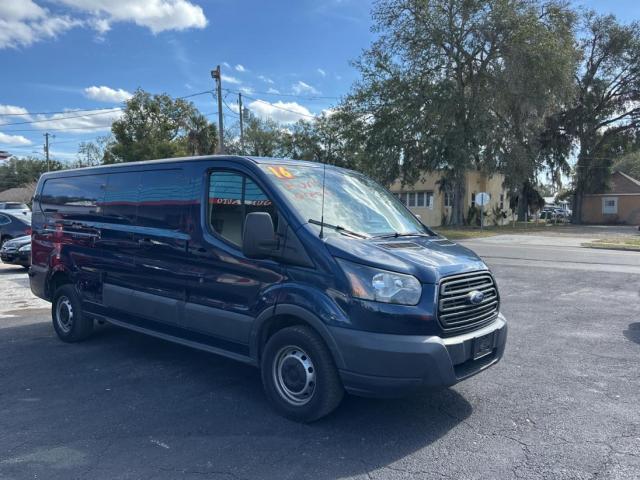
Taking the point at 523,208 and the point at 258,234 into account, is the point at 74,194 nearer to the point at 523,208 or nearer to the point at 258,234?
the point at 258,234

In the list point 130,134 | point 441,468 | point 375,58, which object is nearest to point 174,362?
point 441,468

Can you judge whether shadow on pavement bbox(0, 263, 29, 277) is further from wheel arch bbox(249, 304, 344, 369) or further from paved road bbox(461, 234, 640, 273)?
paved road bbox(461, 234, 640, 273)

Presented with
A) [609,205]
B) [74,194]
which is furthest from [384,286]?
[609,205]

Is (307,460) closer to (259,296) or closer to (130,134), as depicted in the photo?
(259,296)

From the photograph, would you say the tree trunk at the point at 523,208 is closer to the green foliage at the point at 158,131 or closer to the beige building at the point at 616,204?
the beige building at the point at 616,204

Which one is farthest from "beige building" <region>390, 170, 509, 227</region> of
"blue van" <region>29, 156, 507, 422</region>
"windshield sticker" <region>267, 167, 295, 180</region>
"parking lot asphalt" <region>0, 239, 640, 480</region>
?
"windshield sticker" <region>267, 167, 295, 180</region>

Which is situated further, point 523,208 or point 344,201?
point 523,208

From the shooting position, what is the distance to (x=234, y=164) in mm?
4707

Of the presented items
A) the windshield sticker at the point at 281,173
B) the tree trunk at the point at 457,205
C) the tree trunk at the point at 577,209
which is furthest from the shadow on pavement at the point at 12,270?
the tree trunk at the point at 577,209

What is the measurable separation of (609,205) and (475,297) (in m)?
54.5

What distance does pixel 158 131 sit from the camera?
4672 centimetres

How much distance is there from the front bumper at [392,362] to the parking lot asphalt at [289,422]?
0.19 m

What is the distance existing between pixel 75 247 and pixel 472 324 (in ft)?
16.0

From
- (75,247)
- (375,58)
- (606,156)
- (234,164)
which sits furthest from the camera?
(606,156)
